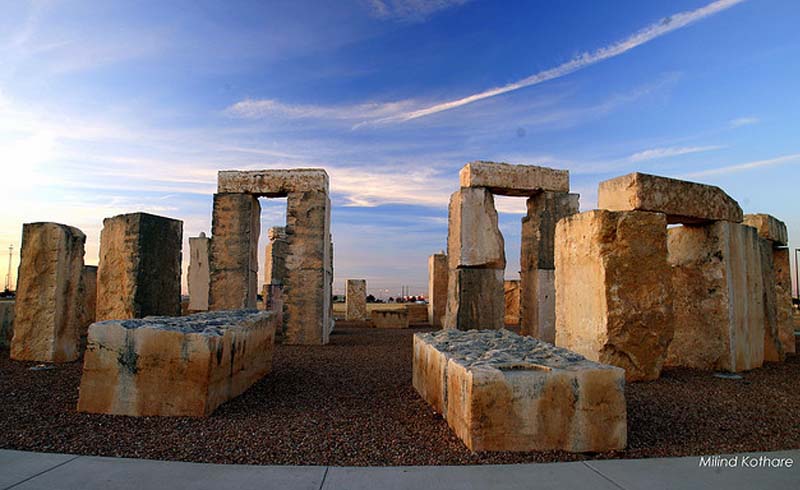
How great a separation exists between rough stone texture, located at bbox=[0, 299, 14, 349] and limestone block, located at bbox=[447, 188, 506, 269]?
7956 mm

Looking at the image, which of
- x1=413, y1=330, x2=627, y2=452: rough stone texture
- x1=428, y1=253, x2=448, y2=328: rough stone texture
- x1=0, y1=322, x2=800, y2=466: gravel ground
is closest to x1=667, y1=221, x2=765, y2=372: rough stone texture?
x1=0, y1=322, x2=800, y2=466: gravel ground

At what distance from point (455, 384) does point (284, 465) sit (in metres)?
1.34

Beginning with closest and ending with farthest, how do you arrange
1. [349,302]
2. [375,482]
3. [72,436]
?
[375,482]
[72,436]
[349,302]

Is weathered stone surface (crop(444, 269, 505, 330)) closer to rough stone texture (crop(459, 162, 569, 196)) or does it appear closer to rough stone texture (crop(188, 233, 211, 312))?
rough stone texture (crop(459, 162, 569, 196))

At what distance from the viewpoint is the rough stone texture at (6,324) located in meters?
8.84

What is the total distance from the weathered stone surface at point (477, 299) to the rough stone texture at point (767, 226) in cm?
458

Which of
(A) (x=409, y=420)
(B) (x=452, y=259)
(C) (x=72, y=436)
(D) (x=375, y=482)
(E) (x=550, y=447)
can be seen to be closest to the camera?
(D) (x=375, y=482)

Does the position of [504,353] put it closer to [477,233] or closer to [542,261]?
[477,233]

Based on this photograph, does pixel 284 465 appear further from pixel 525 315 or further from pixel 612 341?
pixel 525 315

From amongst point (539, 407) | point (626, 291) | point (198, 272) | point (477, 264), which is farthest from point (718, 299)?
point (198, 272)

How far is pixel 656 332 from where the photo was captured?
612 cm

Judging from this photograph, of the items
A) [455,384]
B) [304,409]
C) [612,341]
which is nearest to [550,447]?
[455,384]

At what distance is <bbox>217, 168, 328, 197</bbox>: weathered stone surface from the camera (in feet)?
34.9

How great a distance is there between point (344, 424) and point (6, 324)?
786cm
